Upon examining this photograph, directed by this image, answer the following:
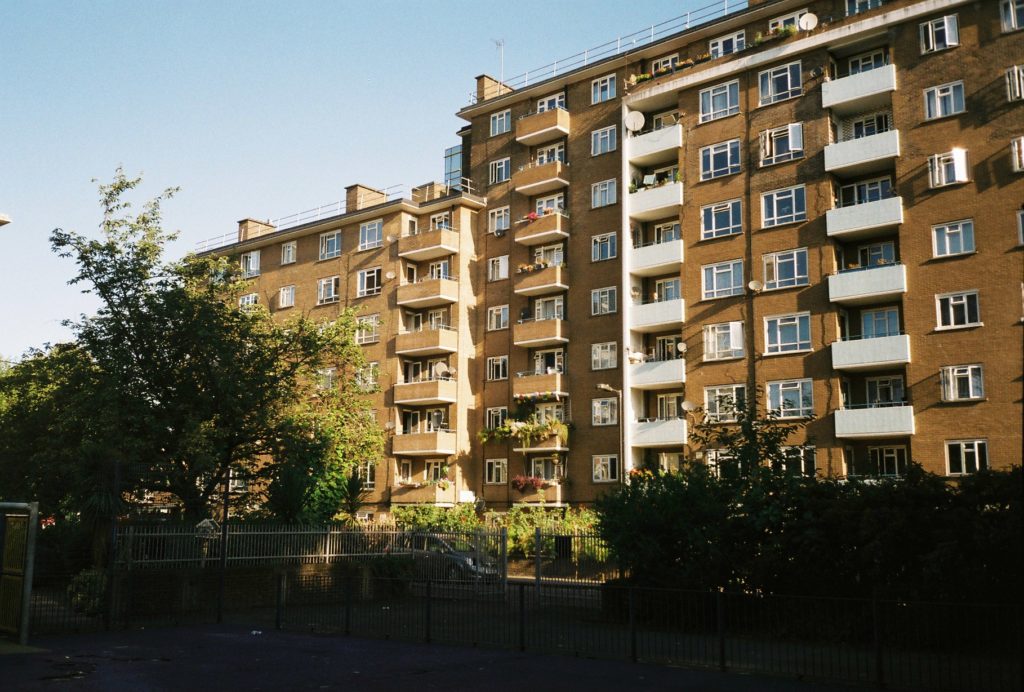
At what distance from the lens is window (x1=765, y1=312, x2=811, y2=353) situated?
40.7m

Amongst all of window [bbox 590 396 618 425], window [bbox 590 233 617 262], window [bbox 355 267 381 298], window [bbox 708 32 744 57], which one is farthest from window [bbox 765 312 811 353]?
window [bbox 355 267 381 298]

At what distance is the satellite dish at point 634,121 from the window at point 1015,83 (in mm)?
16696

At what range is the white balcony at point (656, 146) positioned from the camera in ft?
152

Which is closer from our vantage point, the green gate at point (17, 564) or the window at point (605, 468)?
the green gate at point (17, 564)

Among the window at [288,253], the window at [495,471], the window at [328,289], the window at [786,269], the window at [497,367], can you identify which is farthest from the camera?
the window at [288,253]

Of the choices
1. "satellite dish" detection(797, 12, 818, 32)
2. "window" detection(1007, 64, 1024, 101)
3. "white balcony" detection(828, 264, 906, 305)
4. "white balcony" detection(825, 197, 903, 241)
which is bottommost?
"white balcony" detection(828, 264, 906, 305)

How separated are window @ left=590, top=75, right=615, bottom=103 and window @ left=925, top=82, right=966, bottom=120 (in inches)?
666

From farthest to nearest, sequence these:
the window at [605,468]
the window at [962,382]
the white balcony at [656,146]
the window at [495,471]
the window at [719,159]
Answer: the window at [495,471] → the window at [605,468] → the white balcony at [656,146] → the window at [719,159] → the window at [962,382]

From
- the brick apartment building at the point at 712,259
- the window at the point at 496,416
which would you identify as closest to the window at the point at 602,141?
the brick apartment building at the point at 712,259

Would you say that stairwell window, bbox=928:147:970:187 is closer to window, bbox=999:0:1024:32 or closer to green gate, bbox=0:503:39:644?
window, bbox=999:0:1024:32

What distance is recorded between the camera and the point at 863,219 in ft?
129

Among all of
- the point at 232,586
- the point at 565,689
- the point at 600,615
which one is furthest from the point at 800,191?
the point at 565,689

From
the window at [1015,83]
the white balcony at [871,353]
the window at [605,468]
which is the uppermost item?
the window at [1015,83]

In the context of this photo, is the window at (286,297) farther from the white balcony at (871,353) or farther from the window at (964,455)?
the window at (964,455)
